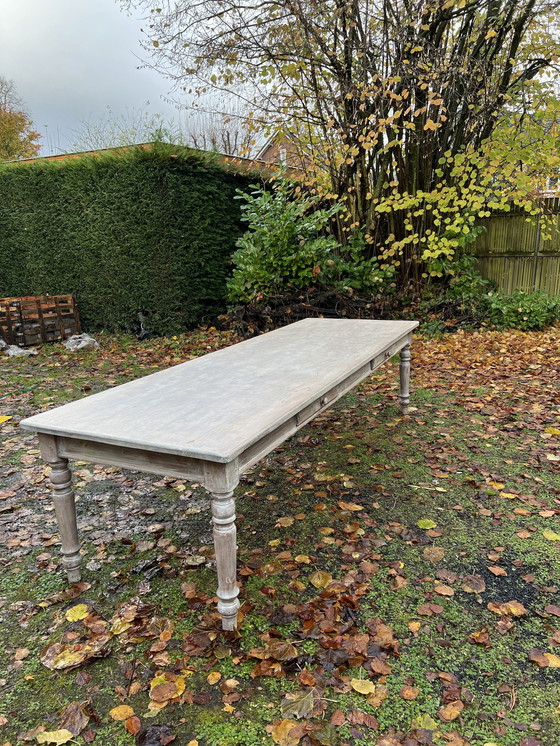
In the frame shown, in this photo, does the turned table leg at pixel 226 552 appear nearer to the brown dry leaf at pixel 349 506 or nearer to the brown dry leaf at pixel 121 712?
the brown dry leaf at pixel 121 712

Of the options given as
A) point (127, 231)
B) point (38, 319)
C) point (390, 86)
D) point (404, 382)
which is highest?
point (390, 86)

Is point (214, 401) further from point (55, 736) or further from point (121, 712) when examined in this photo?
point (55, 736)

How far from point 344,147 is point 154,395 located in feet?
19.3

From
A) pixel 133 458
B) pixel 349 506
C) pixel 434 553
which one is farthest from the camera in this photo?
pixel 349 506

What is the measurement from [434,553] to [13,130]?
2865cm

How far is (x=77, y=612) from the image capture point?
2.06 meters

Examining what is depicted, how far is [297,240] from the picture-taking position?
23.9 feet

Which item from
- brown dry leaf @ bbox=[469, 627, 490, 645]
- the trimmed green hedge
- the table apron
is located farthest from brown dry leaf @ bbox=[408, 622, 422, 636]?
the trimmed green hedge

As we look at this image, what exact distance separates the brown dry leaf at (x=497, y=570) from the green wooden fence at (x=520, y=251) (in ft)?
22.8

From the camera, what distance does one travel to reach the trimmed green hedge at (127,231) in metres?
7.27

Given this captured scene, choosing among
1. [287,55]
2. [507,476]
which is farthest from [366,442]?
[287,55]

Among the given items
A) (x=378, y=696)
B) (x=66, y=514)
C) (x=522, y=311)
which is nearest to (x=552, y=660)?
(x=378, y=696)

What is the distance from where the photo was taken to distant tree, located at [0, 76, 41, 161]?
2355cm

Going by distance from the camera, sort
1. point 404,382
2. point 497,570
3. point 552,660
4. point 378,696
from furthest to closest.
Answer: point 404,382, point 497,570, point 552,660, point 378,696
